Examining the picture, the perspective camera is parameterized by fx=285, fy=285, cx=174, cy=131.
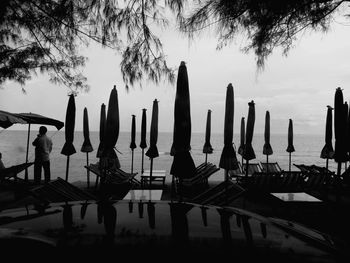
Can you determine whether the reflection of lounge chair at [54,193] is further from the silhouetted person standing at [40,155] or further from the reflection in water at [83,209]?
the silhouetted person standing at [40,155]

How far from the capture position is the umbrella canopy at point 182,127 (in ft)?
13.9

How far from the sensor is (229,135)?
530 cm

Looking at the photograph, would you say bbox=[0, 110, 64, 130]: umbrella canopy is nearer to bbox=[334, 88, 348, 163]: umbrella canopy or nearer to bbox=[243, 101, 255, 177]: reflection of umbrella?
bbox=[243, 101, 255, 177]: reflection of umbrella

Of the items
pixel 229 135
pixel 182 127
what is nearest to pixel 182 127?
pixel 182 127

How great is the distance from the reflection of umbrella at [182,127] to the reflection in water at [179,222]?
160 cm

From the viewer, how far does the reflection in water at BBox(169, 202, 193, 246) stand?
2.03 m

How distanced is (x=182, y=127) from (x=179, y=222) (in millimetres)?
2162

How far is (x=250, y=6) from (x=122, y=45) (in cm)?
260

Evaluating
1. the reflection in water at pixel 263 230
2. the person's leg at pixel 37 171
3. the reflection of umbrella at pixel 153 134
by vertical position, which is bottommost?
the person's leg at pixel 37 171

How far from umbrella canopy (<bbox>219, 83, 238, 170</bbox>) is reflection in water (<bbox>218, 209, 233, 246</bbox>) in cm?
282

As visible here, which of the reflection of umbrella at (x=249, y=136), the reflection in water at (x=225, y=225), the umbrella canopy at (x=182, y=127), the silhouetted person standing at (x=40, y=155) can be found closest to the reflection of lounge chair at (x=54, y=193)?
the umbrella canopy at (x=182, y=127)

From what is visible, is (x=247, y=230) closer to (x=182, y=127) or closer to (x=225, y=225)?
(x=225, y=225)

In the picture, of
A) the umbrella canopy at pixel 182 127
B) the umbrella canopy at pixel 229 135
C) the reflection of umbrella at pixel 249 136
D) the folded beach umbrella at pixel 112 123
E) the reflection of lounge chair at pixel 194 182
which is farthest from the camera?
the reflection of lounge chair at pixel 194 182

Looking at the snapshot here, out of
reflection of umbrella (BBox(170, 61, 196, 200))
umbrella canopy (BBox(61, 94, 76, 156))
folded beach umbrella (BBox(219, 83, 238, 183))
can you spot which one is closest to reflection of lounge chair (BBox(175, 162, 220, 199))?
folded beach umbrella (BBox(219, 83, 238, 183))
